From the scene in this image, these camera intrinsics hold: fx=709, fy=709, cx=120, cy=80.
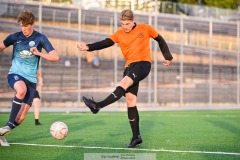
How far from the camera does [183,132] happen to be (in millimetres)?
15055

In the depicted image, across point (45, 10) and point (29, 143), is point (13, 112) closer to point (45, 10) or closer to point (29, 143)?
point (29, 143)

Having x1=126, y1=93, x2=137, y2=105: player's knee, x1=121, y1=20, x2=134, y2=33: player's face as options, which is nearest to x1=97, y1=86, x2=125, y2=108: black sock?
x1=126, y1=93, x2=137, y2=105: player's knee

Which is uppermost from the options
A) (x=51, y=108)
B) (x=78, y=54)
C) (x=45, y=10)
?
(x=45, y=10)

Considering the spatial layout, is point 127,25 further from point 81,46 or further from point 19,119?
point 19,119

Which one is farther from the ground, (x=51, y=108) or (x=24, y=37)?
(x=24, y=37)

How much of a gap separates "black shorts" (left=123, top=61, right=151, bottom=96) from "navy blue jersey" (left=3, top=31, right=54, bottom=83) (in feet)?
4.33

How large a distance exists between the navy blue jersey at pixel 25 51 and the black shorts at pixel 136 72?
4.33 ft

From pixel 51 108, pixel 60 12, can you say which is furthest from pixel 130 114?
pixel 60 12

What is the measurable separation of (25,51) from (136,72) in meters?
1.82

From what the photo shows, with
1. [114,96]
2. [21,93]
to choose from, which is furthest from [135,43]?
[21,93]

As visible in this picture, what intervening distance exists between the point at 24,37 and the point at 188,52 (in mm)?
22685

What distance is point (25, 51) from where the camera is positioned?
1140 cm

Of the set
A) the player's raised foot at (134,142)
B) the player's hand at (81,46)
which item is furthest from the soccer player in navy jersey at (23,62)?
the player's raised foot at (134,142)

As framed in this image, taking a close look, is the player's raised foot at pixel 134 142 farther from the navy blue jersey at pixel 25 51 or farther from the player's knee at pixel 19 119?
the navy blue jersey at pixel 25 51
